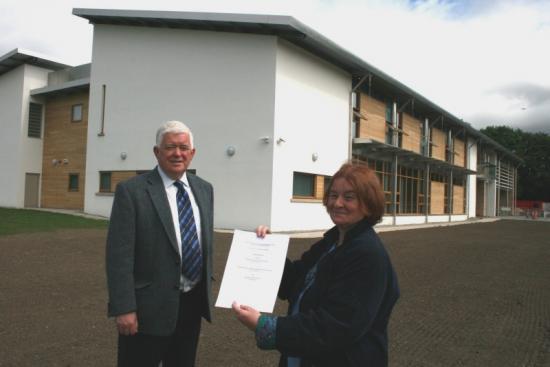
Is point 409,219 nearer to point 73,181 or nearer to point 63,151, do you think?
point 73,181

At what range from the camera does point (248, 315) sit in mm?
1856

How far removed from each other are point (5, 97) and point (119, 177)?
→ 10126 millimetres

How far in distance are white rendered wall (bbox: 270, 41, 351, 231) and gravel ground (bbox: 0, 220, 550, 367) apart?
20.8 feet

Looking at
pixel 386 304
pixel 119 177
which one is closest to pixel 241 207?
pixel 119 177

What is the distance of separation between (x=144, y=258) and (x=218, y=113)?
1450 cm

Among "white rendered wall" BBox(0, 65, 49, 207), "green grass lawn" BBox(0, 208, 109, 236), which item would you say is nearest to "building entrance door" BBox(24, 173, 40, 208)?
"white rendered wall" BBox(0, 65, 49, 207)

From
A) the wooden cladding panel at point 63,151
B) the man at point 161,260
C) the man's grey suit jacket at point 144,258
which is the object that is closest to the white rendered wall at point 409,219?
the wooden cladding panel at point 63,151

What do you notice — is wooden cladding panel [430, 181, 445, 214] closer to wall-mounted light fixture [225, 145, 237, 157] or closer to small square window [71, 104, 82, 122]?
wall-mounted light fixture [225, 145, 237, 157]

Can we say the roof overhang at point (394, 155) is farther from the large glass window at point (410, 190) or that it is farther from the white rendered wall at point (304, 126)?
the white rendered wall at point (304, 126)

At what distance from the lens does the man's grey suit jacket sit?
2316mm

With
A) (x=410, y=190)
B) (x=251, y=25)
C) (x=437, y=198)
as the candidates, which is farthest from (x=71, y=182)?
(x=437, y=198)

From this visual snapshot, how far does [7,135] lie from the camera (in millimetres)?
23266

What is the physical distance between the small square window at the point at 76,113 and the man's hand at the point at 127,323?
21.7m

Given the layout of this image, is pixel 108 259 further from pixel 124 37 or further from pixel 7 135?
pixel 7 135
